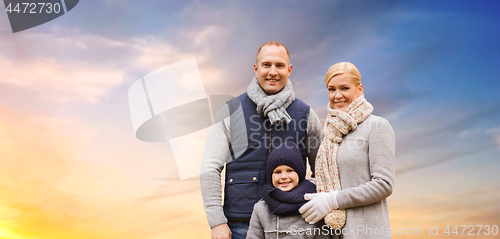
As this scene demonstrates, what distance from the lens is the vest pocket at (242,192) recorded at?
11.5ft

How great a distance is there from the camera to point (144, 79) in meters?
4.42

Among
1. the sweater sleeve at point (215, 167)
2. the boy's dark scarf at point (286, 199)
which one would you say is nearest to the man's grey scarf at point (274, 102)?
the sweater sleeve at point (215, 167)

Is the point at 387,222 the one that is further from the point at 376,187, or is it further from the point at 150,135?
the point at 150,135

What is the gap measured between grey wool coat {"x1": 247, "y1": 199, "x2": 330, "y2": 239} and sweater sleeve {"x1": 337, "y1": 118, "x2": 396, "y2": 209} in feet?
1.09

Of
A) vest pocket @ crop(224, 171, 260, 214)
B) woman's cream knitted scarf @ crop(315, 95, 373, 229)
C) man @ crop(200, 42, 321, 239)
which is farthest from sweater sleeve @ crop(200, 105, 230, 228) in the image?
woman's cream knitted scarf @ crop(315, 95, 373, 229)

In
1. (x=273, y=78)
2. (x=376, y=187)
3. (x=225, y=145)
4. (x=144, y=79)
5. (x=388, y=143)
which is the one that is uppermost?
(x=144, y=79)

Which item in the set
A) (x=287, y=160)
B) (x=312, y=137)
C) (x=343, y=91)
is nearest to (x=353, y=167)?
(x=287, y=160)

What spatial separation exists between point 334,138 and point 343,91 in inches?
17.1

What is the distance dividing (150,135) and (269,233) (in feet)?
6.92

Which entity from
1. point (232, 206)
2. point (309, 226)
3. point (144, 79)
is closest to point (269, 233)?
point (309, 226)

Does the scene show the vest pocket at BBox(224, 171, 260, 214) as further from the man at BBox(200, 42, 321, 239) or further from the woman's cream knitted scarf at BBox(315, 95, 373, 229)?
the woman's cream knitted scarf at BBox(315, 95, 373, 229)

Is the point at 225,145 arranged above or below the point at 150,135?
below

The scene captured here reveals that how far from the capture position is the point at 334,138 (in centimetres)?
304

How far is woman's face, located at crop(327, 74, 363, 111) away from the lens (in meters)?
3.07
